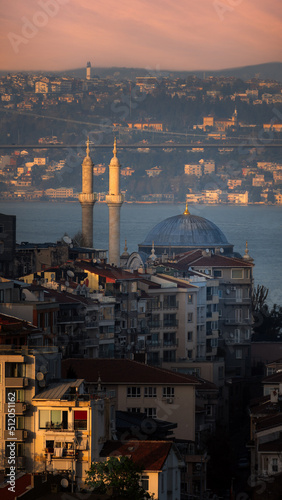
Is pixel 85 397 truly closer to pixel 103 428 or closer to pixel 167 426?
pixel 103 428

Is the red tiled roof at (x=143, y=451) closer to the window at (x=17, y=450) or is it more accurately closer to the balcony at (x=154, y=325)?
the window at (x=17, y=450)

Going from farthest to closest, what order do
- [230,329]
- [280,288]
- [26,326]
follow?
[280,288] < [230,329] < [26,326]

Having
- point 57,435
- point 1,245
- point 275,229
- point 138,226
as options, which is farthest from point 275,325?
point 275,229

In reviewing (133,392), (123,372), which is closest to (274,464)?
(133,392)

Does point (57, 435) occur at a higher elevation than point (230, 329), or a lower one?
lower

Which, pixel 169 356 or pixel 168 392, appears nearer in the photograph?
pixel 168 392

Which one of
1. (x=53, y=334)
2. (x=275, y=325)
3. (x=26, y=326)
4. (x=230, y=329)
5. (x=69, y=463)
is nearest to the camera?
(x=69, y=463)

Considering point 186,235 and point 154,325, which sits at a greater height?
point 186,235

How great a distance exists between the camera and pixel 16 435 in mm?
23094

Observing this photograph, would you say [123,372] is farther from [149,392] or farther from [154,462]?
[154,462]

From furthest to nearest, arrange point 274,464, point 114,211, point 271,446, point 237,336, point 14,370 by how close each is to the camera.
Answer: point 114,211
point 237,336
point 271,446
point 274,464
point 14,370

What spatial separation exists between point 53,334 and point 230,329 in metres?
22.7

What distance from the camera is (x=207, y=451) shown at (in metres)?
32.6

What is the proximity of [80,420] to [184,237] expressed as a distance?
49.2 meters
